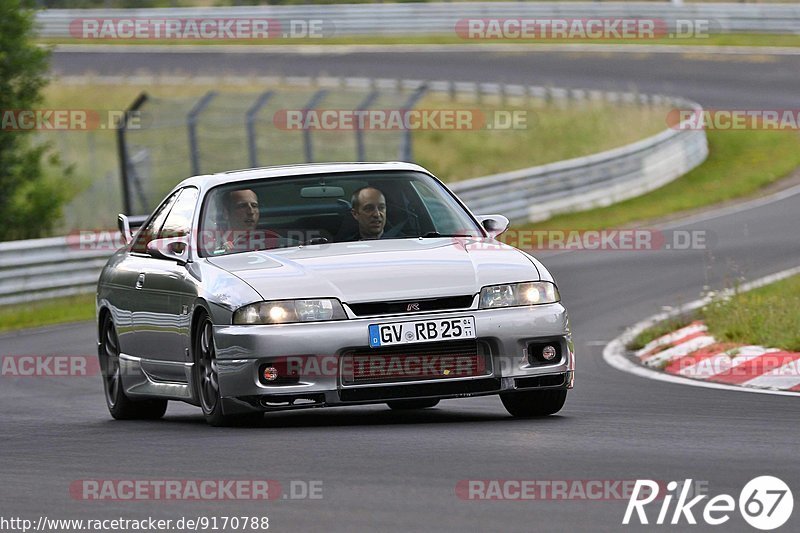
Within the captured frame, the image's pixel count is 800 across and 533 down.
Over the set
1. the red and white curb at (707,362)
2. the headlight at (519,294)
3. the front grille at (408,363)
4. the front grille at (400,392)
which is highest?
the headlight at (519,294)

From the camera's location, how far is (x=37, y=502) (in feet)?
21.1

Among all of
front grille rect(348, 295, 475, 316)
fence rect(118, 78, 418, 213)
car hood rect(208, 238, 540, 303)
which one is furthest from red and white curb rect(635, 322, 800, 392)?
fence rect(118, 78, 418, 213)

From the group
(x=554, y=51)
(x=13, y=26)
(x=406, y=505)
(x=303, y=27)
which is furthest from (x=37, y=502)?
(x=303, y=27)

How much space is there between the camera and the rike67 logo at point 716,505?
561cm

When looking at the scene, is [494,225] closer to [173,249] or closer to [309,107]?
[173,249]

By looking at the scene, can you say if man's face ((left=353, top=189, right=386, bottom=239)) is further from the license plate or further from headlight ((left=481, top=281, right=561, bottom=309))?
the license plate

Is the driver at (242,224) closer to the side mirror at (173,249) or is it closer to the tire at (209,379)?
the side mirror at (173,249)

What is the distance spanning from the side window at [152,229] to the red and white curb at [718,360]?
377cm

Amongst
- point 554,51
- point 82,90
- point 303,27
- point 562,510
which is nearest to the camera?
point 562,510

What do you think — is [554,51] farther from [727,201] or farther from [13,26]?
[13,26]

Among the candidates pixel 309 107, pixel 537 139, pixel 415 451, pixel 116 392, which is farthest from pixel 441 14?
pixel 415 451

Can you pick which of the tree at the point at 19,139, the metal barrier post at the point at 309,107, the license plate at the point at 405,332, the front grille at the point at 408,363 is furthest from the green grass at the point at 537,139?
the license plate at the point at 405,332

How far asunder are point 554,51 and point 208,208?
3912 centimetres

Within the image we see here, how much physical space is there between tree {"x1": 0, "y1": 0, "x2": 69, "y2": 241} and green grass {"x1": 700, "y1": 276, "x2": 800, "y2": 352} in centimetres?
1368
